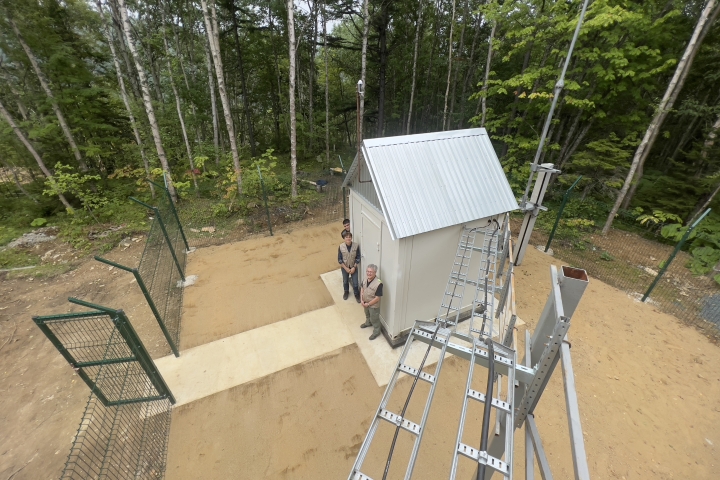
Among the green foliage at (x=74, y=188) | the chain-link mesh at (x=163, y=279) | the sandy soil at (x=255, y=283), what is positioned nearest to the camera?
the chain-link mesh at (x=163, y=279)

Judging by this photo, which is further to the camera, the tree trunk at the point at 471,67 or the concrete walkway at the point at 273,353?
the tree trunk at the point at 471,67

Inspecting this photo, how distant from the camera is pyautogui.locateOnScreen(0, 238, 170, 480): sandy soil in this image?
4.16 metres

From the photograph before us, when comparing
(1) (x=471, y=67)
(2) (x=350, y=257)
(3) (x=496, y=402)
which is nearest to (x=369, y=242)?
(2) (x=350, y=257)

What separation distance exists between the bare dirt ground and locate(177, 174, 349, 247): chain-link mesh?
373 cm

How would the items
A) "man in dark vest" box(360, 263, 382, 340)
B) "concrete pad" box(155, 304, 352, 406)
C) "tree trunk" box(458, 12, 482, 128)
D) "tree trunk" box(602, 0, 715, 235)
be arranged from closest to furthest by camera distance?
1. "concrete pad" box(155, 304, 352, 406)
2. "man in dark vest" box(360, 263, 382, 340)
3. "tree trunk" box(602, 0, 715, 235)
4. "tree trunk" box(458, 12, 482, 128)

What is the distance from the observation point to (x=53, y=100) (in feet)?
31.4

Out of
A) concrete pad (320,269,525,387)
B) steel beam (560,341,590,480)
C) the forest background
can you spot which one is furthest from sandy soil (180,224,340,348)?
steel beam (560,341,590,480)

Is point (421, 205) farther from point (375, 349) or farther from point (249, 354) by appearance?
point (249, 354)

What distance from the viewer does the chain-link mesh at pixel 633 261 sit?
6.61m

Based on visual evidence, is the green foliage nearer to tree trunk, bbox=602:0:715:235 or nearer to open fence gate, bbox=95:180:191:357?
open fence gate, bbox=95:180:191:357

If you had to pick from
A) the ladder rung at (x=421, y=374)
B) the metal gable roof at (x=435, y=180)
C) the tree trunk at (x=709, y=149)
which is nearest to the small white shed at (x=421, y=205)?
the metal gable roof at (x=435, y=180)

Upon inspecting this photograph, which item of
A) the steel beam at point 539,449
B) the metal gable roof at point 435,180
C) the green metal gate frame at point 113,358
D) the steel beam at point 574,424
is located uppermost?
the metal gable roof at point 435,180

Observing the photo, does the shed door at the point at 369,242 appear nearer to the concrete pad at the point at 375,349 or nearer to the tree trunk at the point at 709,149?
the concrete pad at the point at 375,349

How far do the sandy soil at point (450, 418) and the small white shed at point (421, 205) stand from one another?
1.49 metres
